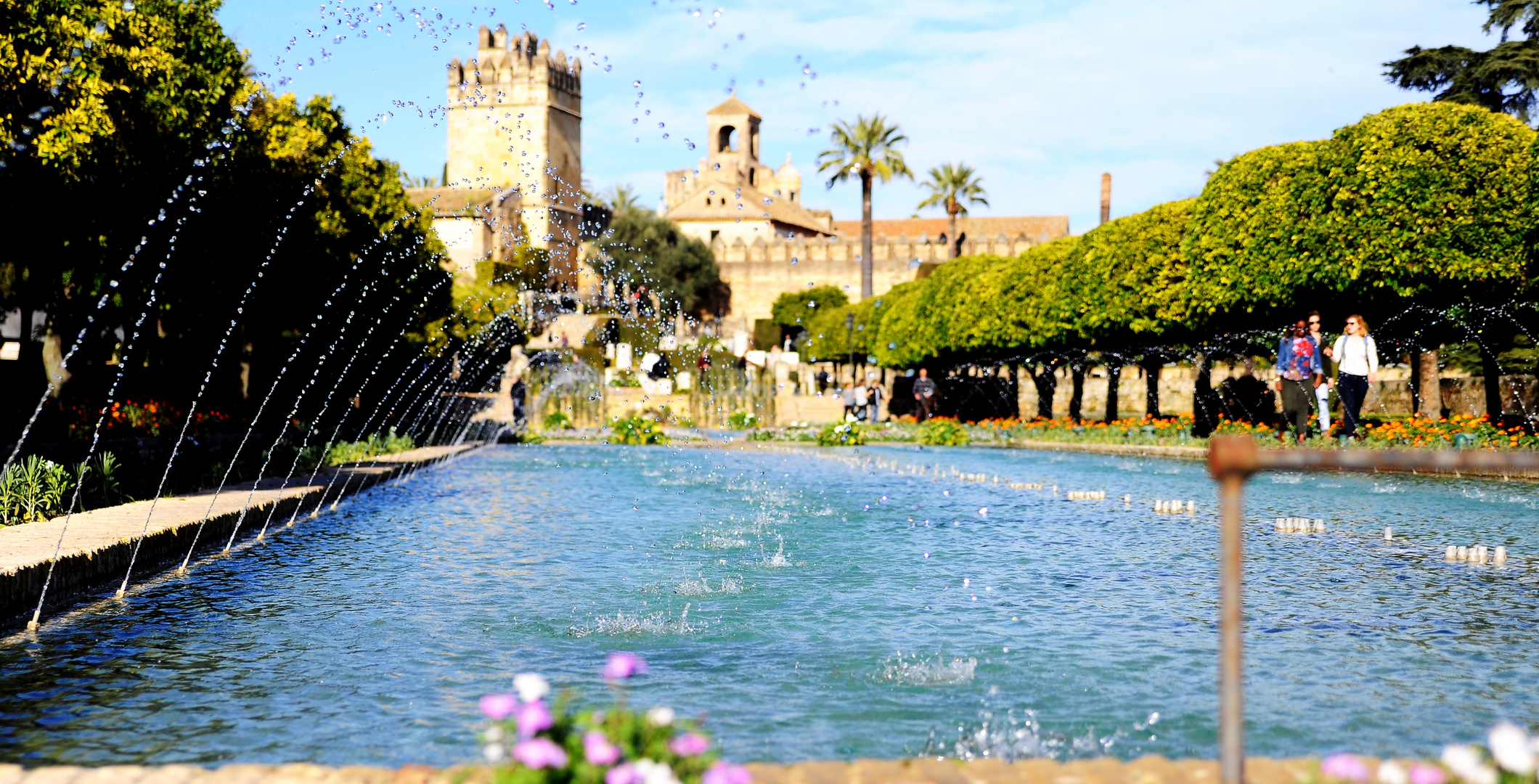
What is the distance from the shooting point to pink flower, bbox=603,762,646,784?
2863mm

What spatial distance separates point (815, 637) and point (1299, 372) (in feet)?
44.4

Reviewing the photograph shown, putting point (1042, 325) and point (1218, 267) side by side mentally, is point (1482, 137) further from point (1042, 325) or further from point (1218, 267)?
point (1042, 325)

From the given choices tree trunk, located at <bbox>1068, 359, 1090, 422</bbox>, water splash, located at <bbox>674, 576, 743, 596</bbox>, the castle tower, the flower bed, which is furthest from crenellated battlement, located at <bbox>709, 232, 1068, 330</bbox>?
the flower bed

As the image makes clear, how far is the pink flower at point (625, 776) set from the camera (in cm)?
286

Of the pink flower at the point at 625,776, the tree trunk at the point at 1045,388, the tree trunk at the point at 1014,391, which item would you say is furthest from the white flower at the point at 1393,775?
the tree trunk at the point at 1014,391

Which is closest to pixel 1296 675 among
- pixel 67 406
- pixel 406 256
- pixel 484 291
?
pixel 67 406

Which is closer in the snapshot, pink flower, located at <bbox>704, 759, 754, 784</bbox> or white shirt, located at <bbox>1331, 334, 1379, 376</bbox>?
pink flower, located at <bbox>704, 759, 754, 784</bbox>

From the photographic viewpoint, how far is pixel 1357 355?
16922 mm

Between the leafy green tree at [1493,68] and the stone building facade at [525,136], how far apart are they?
57.2 meters

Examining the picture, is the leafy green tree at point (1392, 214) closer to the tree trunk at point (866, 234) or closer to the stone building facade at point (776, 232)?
the tree trunk at point (866, 234)

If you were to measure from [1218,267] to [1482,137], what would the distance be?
16.9 feet

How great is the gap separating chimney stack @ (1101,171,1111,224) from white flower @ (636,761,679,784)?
52.9m

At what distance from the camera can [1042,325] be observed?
32.6m

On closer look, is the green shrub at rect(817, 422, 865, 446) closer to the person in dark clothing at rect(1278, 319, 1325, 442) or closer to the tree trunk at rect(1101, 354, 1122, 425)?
the tree trunk at rect(1101, 354, 1122, 425)
